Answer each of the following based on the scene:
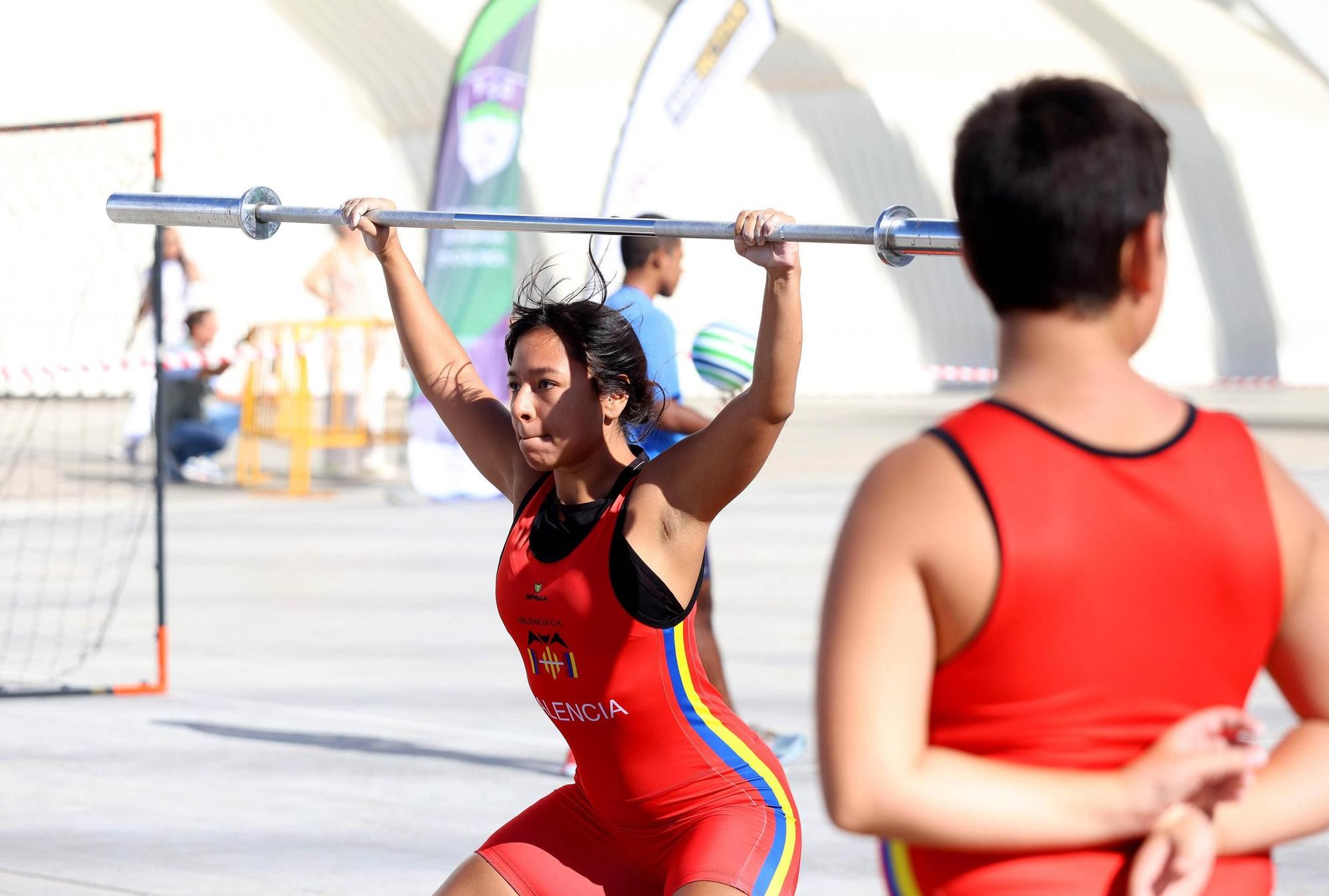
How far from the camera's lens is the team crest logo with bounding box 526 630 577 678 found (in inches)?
127

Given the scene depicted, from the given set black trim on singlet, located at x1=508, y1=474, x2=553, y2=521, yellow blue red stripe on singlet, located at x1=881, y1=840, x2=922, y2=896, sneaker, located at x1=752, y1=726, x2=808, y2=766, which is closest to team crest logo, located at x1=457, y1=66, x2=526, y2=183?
sneaker, located at x1=752, y1=726, x2=808, y2=766

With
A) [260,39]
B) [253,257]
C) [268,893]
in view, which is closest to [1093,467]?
[268,893]

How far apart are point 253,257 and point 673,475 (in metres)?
24.4

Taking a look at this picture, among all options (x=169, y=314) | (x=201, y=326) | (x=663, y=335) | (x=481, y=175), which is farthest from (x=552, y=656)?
(x=169, y=314)

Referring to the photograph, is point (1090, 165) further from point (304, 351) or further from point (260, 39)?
→ point (260, 39)

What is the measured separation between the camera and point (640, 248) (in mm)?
6078

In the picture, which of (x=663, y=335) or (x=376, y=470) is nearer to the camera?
(x=663, y=335)

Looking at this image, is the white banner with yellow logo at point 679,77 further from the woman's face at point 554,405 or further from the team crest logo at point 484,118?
the woman's face at point 554,405

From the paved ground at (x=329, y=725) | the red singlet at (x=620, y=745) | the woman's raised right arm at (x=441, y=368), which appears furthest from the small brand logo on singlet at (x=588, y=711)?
the paved ground at (x=329, y=725)

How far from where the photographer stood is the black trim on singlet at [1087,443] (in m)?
1.82

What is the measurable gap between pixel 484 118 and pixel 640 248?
8.26 meters

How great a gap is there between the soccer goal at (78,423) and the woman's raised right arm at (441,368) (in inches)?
147

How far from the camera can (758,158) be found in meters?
31.7

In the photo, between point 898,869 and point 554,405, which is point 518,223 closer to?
point 554,405
